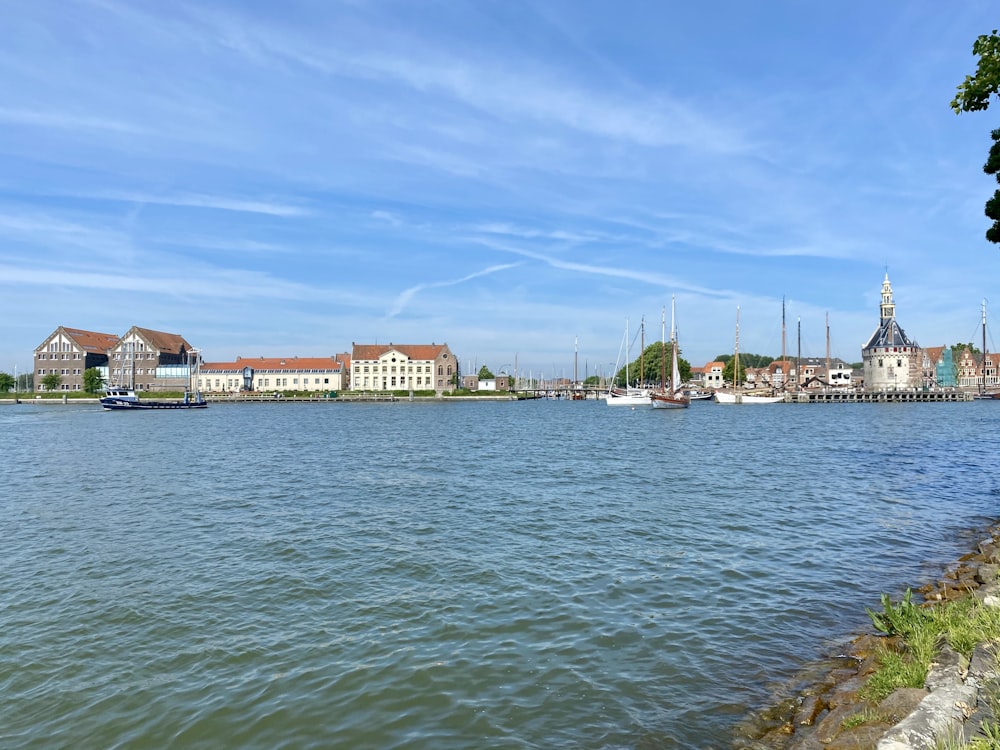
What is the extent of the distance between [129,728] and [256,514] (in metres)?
14.4

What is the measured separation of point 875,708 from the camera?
7.54m

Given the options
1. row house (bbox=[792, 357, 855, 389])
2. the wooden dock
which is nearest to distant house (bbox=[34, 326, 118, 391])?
Answer: the wooden dock

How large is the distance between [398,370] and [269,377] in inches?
1429

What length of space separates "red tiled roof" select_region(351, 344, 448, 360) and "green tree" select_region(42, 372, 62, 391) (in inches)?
2970

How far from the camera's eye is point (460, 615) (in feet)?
41.8

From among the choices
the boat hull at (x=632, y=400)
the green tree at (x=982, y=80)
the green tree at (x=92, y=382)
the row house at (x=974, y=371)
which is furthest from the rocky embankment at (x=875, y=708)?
the row house at (x=974, y=371)

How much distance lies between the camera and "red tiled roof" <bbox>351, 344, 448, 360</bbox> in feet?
566

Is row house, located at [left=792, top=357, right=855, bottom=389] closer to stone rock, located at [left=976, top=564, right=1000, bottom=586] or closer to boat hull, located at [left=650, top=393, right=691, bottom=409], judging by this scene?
boat hull, located at [left=650, top=393, right=691, bottom=409]

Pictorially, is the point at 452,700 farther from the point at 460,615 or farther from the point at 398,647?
the point at 460,615

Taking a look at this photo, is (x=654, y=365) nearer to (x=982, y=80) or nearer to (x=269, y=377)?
(x=269, y=377)

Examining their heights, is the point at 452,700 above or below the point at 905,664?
below

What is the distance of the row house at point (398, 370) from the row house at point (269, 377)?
20.1 ft

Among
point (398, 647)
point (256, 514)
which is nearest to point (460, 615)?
point (398, 647)

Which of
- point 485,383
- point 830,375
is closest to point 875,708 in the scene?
point 485,383
